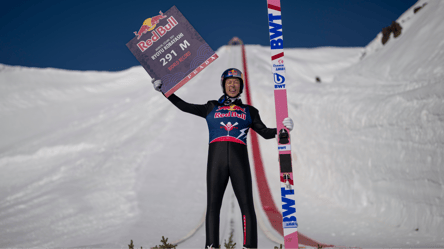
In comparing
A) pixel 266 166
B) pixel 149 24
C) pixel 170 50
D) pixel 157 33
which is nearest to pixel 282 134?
pixel 170 50

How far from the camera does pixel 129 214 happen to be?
6.27 m

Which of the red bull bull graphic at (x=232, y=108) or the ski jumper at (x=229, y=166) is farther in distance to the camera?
the red bull bull graphic at (x=232, y=108)

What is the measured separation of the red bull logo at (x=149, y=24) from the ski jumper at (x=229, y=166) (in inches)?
33.2

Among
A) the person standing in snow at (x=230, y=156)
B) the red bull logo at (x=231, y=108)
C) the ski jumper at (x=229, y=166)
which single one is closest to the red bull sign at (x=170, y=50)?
the person standing in snow at (x=230, y=156)

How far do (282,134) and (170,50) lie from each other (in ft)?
5.44

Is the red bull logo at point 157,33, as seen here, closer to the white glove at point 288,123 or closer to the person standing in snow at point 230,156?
the person standing in snow at point 230,156

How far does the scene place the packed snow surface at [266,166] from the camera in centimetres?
542

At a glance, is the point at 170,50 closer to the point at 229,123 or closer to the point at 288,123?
the point at 229,123

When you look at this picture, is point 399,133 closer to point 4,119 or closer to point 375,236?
point 375,236

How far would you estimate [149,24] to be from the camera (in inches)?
142

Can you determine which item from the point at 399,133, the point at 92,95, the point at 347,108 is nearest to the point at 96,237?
the point at 399,133

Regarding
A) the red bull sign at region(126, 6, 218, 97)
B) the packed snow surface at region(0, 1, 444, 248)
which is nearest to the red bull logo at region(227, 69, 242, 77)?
the red bull sign at region(126, 6, 218, 97)

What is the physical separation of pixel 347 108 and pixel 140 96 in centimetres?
1151

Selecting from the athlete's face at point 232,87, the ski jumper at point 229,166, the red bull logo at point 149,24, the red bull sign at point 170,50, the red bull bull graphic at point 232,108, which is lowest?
the ski jumper at point 229,166
